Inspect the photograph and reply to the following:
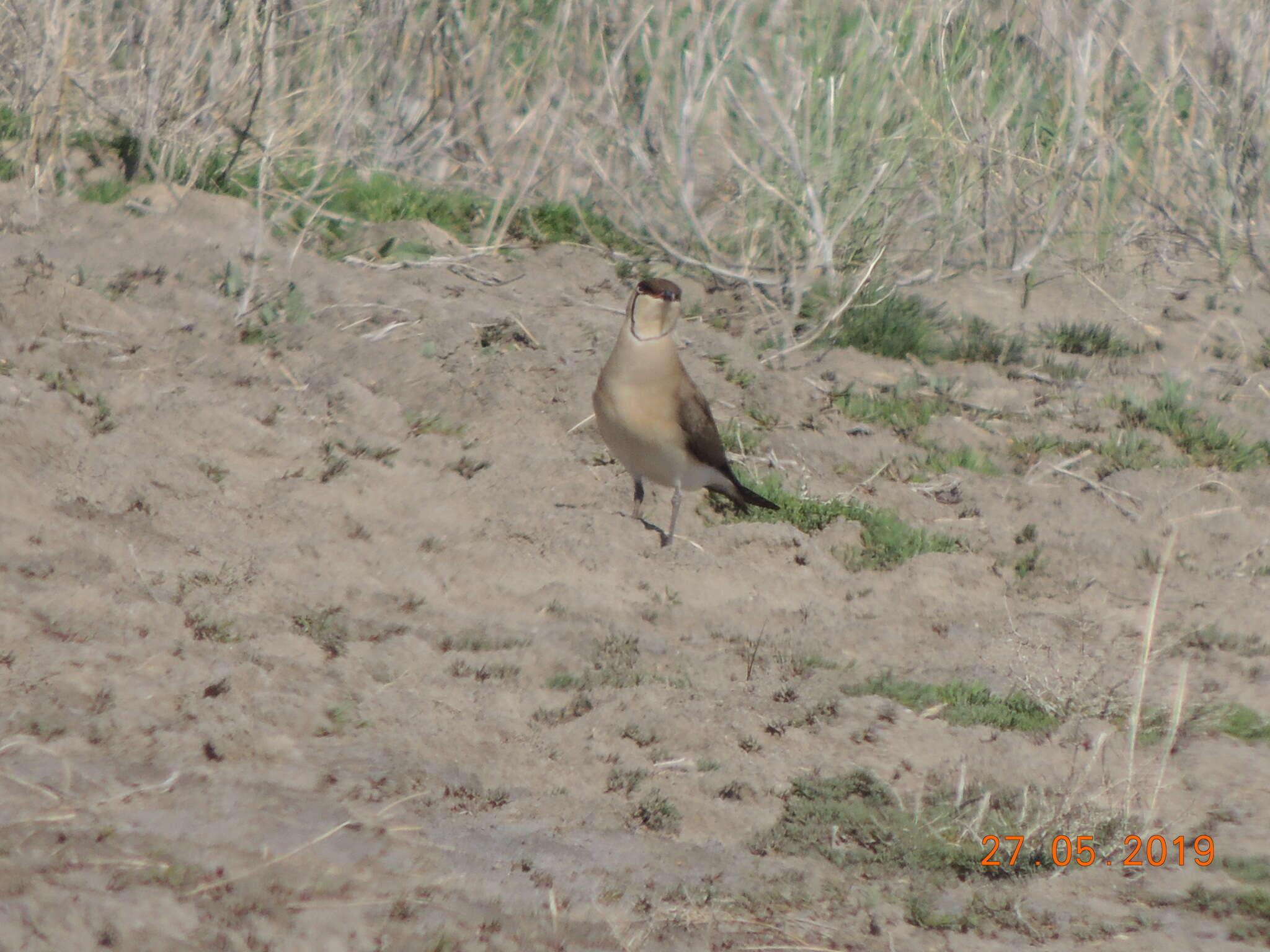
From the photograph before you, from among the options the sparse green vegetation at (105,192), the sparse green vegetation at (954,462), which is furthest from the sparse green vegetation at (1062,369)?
the sparse green vegetation at (105,192)

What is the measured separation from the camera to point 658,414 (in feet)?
17.3

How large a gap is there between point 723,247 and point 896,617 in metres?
3.31

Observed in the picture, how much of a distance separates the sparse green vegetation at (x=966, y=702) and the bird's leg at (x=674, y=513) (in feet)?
3.66

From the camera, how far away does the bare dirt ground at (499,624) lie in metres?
2.92

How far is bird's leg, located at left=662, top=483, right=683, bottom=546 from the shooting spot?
16.7ft

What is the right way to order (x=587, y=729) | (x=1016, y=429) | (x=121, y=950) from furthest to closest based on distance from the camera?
1. (x=1016, y=429)
2. (x=587, y=729)
3. (x=121, y=950)

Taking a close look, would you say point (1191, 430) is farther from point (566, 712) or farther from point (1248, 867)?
point (566, 712)

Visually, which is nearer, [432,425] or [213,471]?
[213,471]

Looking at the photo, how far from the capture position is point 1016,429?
Result: 6297 mm

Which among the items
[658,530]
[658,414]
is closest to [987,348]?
[658,414]

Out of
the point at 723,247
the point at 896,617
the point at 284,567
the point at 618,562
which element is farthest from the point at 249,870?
the point at 723,247

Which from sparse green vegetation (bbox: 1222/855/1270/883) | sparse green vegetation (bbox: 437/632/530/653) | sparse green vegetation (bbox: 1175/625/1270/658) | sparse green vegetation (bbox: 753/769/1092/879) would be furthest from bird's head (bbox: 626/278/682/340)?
sparse green vegetation (bbox: 1222/855/1270/883)

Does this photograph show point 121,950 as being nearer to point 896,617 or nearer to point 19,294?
point 896,617
